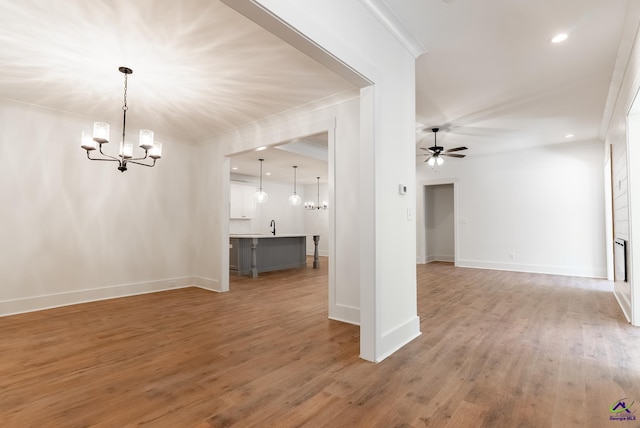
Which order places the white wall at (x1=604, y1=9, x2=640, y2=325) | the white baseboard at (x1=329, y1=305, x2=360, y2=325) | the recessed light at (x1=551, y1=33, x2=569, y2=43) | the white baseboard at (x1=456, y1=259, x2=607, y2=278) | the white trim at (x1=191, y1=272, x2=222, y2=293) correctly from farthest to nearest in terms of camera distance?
1. the white baseboard at (x1=456, y1=259, x2=607, y2=278)
2. the white trim at (x1=191, y1=272, x2=222, y2=293)
3. the white baseboard at (x1=329, y1=305, x2=360, y2=325)
4. the white wall at (x1=604, y1=9, x2=640, y2=325)
5. the recessed light at (x1=551, y1=33, x2=569, y2=43)

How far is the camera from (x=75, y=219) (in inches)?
175

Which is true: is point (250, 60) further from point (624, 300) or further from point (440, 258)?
point (440, 258)

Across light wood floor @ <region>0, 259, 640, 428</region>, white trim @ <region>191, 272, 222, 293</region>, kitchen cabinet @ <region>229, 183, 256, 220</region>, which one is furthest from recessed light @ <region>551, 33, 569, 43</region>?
kitchen cabinet @ <region>229, 183, 256, 220</region>

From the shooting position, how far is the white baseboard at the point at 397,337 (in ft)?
8.32

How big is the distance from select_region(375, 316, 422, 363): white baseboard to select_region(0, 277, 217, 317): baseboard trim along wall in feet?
11.3

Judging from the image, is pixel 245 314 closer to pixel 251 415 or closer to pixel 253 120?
pixel 251 415

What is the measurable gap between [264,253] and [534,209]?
5.98m

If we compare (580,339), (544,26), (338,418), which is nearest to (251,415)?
(338,418)

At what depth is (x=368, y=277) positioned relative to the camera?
2527 mm

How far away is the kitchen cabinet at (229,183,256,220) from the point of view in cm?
903

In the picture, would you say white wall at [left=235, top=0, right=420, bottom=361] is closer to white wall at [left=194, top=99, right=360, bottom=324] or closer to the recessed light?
white wall at [left=194, top=99, right=360, bottom=324]

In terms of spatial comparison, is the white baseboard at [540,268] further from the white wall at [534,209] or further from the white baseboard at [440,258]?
the white baseboard at [440,258]

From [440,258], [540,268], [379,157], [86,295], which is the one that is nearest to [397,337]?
[379,157]

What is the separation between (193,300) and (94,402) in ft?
8.67
